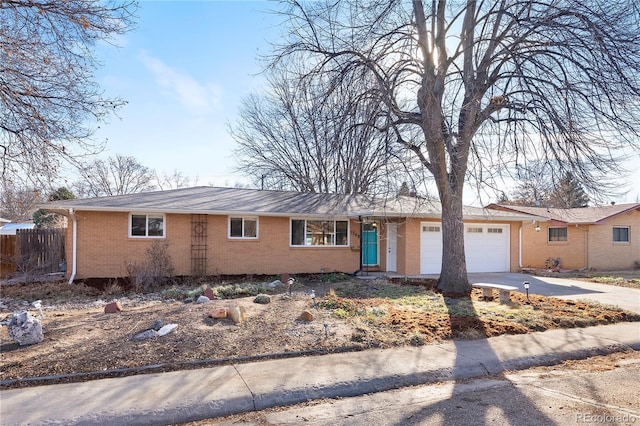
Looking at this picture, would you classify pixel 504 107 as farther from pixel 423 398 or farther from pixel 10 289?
pixel 10 289

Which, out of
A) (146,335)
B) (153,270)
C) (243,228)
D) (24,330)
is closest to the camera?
(24,330)

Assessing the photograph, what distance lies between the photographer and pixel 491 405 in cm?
462

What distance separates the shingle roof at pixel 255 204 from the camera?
14.0 m

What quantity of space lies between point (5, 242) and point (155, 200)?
7206 millimetres

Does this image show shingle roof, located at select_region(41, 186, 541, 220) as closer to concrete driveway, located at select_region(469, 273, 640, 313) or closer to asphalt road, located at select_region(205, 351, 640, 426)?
A: concrete driveway, located at select_region(469, 273, 640, 313)

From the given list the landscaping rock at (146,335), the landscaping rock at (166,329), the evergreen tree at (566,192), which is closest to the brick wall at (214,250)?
the evergreen tree at (566,192)

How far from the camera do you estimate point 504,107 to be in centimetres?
1069

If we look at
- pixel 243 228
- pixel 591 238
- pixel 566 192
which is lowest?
pixel 591 238

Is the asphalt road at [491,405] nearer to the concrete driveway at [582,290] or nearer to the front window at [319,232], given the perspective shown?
the concrete driveway at [582,290]

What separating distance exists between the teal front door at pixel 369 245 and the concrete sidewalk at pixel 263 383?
1100 centimetres

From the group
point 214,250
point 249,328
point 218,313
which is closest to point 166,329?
→ point 218,313

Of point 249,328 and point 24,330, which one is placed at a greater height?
point 24,330

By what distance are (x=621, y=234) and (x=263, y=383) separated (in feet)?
87.8

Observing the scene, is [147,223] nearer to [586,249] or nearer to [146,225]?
[146,225]
